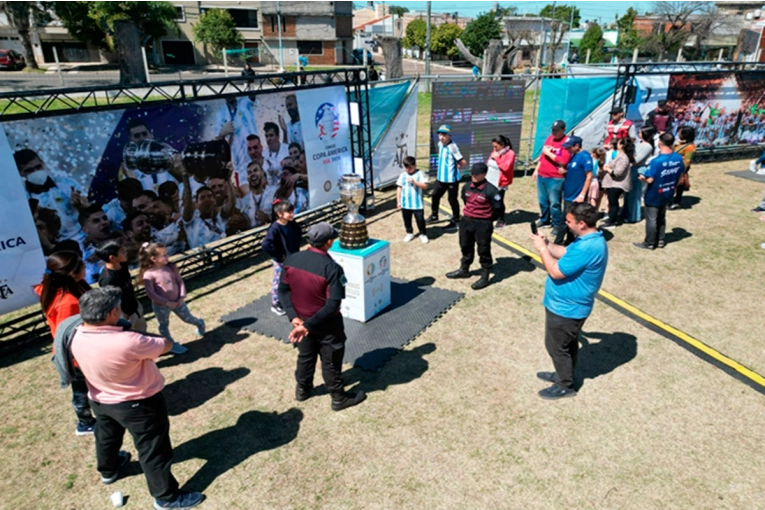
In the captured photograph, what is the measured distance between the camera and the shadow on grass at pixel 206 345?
615 cm

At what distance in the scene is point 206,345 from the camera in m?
6.50

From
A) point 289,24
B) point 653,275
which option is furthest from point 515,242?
point 289,24

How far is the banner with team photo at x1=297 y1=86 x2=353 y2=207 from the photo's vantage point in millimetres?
9562

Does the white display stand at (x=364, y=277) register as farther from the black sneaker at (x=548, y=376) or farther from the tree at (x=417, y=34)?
the tree at (x=417, y=34)

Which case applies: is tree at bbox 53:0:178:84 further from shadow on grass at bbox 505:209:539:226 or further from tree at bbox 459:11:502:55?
tree at bbox 459:11:502:55

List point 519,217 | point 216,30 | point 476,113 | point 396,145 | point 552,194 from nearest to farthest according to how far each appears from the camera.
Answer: point 552,194 < point 519,217 < point 396,145 < point 476,113 < point 216,30

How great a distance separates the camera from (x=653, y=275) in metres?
8.20

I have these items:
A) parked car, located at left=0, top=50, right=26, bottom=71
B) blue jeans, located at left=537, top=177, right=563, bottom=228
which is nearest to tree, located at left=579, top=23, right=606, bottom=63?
parked car, located at left=0, top=50, right=26, bottom=71

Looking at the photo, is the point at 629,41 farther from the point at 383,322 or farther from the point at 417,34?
the point at 383,322

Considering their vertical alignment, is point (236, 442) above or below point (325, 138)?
below

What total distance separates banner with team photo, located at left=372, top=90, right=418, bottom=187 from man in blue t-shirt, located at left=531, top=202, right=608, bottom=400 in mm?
7896

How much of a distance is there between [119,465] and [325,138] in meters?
7.18

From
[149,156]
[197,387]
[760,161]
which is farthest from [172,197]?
[760,161]

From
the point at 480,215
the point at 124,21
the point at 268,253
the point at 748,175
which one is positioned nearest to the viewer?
the point at 268,253
